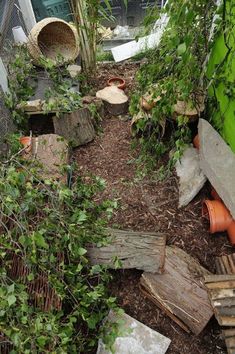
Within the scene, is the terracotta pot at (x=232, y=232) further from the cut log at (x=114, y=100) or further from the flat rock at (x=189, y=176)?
the cut log at (x=114, y=100)

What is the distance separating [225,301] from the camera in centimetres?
196

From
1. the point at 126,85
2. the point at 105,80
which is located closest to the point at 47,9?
the point at 105,80

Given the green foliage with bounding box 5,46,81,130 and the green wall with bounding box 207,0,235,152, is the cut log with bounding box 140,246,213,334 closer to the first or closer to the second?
the green wall with bounding box 207,0,235,152

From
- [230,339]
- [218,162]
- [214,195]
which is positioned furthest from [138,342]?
[218,162]

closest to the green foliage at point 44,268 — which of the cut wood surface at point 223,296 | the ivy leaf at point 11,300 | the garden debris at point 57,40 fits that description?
the ivy leaf at point 11,300

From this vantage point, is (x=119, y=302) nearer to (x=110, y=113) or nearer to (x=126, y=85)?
(x=110, y=113)

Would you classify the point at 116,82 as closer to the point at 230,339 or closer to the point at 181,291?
the point at 181,291

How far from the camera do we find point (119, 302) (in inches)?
89.9

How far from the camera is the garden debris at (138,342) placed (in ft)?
6.68

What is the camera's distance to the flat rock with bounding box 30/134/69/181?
8.98 ft

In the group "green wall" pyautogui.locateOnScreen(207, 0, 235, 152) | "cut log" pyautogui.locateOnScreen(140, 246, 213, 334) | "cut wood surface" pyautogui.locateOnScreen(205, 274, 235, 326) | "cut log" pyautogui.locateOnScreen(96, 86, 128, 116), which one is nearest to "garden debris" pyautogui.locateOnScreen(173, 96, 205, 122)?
"green wall" pyautogui.locateOnScreen(207, 0, 235, 152)

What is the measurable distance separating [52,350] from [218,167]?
187 cm

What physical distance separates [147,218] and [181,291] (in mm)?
747

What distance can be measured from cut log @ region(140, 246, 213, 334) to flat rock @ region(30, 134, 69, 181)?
3.90 feet
